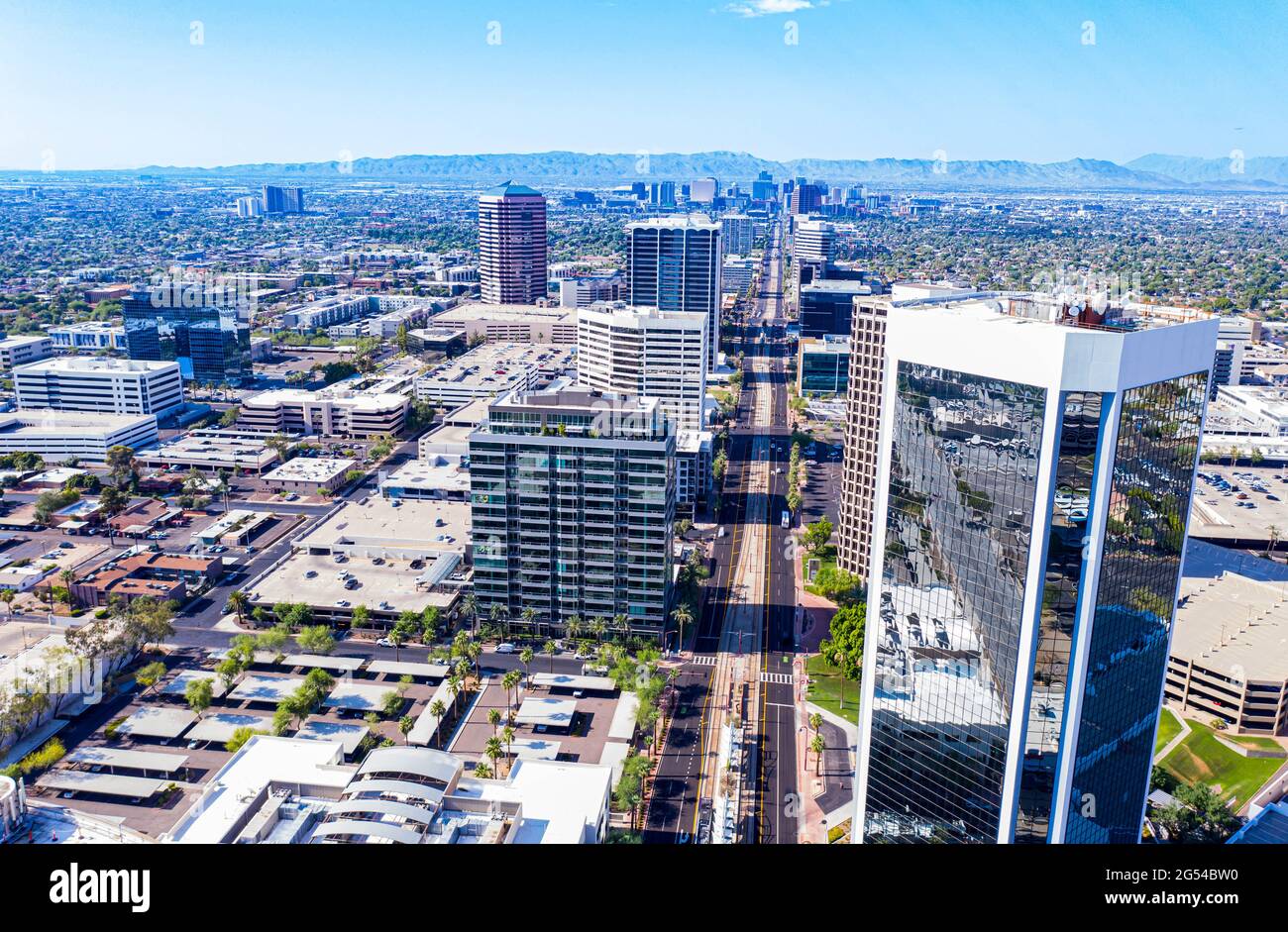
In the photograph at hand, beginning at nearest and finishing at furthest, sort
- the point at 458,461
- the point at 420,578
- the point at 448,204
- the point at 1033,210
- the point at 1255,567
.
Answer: the point at 420,578
the point at 1255,567
the point at 458,461
the point at 1033,210
the point at 448,204

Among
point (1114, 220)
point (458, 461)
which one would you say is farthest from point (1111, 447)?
point (1114, 220)

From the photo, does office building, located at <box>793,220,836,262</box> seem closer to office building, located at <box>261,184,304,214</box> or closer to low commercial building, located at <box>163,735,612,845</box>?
low commercial building, located at <box>163,735,612,845</box>

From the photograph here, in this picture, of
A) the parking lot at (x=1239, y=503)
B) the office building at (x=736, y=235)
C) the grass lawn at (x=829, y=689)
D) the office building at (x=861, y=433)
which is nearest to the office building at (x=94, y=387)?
the office building at (x=861, y=433)

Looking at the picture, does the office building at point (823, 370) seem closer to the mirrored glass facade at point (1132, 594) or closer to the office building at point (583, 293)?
the office building at point (583, 293)

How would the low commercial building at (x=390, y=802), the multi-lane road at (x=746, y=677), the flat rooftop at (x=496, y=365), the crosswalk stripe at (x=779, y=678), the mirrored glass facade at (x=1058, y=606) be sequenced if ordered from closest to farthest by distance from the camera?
the mirrored glass facade at (x=1058, y=606) → the low commercial building at (x=390, y=802) → the multi-lane road at (x=746, y=677) → the crosswalk stripe at (x=779, y=678) → the flat rooftop at (x=496, y=365)

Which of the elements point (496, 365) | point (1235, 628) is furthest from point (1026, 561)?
point (496, 365)
